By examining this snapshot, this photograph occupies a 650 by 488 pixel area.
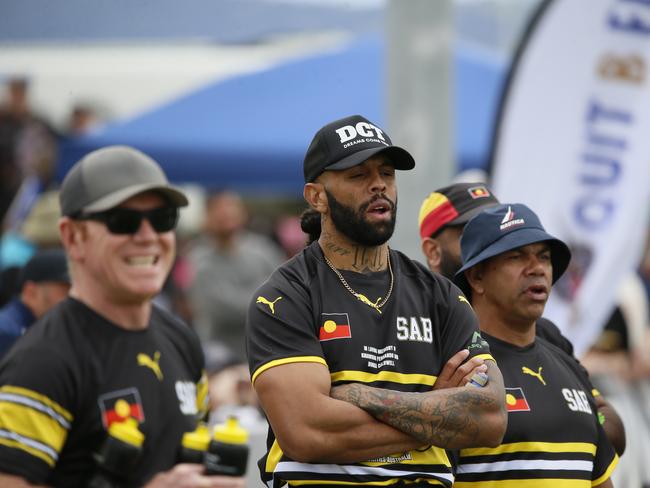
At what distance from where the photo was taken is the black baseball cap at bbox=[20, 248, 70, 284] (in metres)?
6.39

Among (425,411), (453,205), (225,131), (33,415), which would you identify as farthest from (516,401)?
(225,131)

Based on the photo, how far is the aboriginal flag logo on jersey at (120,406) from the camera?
4383mm

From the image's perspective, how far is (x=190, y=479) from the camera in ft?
13.6

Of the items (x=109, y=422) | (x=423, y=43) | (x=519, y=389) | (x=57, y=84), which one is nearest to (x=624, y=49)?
(x=423, y=43)

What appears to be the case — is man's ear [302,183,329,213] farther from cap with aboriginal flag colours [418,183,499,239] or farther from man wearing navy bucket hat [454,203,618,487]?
cap with aboriginal flag colours [418,183,499,239]

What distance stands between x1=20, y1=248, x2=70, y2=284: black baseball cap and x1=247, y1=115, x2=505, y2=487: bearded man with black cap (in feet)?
8.15

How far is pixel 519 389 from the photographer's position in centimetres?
462

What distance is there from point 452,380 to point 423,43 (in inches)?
143

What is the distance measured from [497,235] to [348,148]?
90cm

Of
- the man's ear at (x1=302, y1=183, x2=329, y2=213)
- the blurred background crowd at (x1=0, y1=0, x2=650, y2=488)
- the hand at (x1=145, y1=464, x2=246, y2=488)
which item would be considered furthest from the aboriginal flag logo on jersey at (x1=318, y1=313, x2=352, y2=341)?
the blurred background crowd at (x1=0, y1=0, x2=650, y2=488)

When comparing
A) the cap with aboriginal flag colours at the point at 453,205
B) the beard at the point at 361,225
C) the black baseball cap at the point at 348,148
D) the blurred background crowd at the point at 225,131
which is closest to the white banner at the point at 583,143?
the blurred background crowd at the point at 225,131

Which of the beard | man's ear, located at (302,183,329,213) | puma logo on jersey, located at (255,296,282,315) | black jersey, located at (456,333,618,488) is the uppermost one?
man's ear, located at (302,183,329,213)

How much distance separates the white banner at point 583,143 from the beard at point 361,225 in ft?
11.8

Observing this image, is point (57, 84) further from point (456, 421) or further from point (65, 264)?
point (456, 421)
